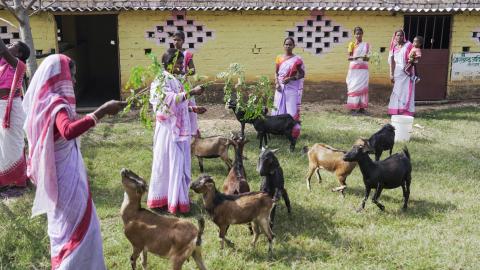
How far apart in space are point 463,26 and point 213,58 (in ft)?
23.9

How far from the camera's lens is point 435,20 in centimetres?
1377

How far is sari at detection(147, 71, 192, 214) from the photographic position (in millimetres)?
5422

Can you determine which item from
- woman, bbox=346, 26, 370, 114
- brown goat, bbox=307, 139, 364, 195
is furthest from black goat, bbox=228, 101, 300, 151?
woman, bbox=346, 26, 370, 114

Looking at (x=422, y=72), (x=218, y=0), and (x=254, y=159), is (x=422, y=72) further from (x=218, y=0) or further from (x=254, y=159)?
(x=254, y=159)

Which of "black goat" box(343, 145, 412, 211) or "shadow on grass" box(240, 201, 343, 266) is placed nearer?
"shadow on grass" box(240, 201, 343, 266)

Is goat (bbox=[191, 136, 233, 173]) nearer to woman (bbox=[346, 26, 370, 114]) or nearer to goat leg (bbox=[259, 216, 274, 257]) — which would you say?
goat leg (bbox=[259, 216, 274, 257])

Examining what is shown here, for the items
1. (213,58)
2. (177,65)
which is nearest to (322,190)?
A: (177,65)

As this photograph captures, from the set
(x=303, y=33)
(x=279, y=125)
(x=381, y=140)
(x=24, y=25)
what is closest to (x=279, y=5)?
(x=303, y=33)

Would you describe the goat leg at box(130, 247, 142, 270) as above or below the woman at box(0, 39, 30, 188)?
below

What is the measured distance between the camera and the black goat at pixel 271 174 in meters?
5.24

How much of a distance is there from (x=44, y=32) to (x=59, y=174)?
10.0 m

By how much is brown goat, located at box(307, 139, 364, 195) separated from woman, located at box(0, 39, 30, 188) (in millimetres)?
4183

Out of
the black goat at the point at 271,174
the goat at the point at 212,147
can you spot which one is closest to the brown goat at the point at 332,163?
the black goat at the point at 271,174

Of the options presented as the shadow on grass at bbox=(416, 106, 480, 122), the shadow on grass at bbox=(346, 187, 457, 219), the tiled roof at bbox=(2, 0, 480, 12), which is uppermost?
the tiled roof at bbox=(2, 0, 480, 12)
